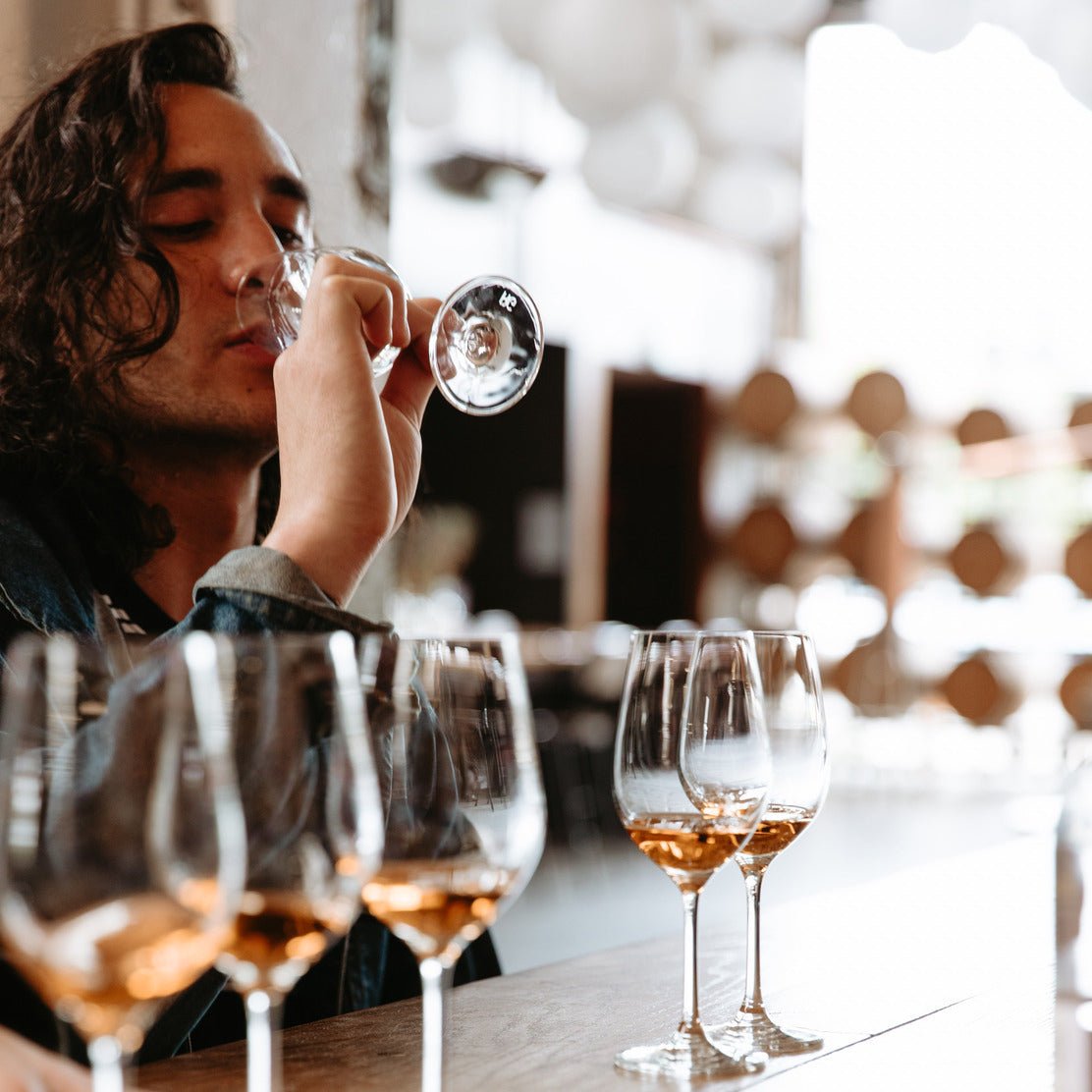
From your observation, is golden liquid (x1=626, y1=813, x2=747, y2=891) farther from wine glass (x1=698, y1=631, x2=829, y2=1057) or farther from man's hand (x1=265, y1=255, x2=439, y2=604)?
man's hand (x1=265, y1=255, x2=439, y2=604)

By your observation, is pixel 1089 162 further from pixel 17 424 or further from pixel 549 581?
pixel 17 424

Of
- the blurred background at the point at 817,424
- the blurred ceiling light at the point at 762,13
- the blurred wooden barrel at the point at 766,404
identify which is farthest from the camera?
the blurred wooden barrel at the point at 766,404

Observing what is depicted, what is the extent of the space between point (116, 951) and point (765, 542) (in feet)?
24.1

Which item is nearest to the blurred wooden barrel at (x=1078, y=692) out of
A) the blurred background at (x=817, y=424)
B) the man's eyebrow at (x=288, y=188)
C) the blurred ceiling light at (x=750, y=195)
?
the blurred background at (x=817, y=424)

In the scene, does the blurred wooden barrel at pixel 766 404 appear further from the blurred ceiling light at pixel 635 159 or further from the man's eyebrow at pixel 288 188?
the man's eyebrow at pixel 288 188

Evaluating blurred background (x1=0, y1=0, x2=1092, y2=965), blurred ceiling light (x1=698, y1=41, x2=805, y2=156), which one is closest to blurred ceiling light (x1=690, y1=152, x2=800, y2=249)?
blurred background (x1=0, y1=0, x2=1092, y2=965)

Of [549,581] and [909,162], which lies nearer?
[549,581]

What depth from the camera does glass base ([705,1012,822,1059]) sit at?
0.93m

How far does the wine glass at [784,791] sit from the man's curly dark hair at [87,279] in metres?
0.75

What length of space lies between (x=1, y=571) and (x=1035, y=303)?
7.51 m

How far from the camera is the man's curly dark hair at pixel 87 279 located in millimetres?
1492

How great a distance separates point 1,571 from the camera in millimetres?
1271

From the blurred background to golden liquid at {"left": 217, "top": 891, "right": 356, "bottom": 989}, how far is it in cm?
443

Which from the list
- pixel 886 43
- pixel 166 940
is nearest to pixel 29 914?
pixel 166 940
